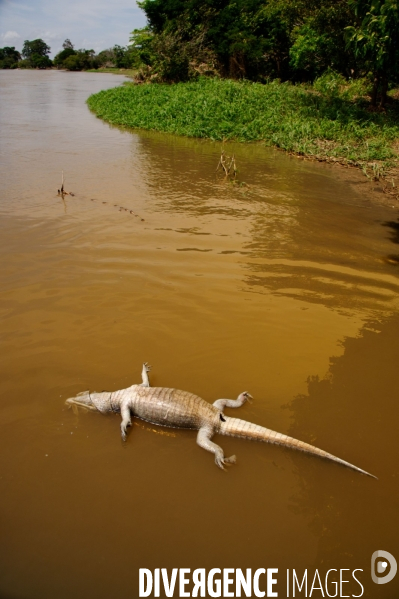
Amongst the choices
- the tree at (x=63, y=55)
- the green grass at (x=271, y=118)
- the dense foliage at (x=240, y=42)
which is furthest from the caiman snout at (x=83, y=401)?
the tree at (x=63, y=55)

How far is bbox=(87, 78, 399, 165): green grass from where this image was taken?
13344 millimetres

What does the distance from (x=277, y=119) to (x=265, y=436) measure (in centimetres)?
1528

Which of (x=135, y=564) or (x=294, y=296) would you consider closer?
(x=135, y=564)

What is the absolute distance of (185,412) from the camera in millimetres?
3490

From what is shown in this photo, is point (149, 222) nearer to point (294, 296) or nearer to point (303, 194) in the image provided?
point (294, 296)

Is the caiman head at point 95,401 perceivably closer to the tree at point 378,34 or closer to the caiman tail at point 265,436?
the caiman tail at point 265,436

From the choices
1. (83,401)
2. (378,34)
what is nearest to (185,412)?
(83,401)

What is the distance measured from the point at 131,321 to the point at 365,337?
2.81m

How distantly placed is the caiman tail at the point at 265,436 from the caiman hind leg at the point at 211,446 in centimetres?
15

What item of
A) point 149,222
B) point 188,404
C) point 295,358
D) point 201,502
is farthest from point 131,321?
point 149,222

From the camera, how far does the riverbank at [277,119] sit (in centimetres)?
1283

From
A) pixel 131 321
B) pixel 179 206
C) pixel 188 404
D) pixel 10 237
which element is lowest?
pixel 188 404

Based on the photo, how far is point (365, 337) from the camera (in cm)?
477

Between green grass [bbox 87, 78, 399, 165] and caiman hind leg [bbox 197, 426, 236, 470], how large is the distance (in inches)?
436
